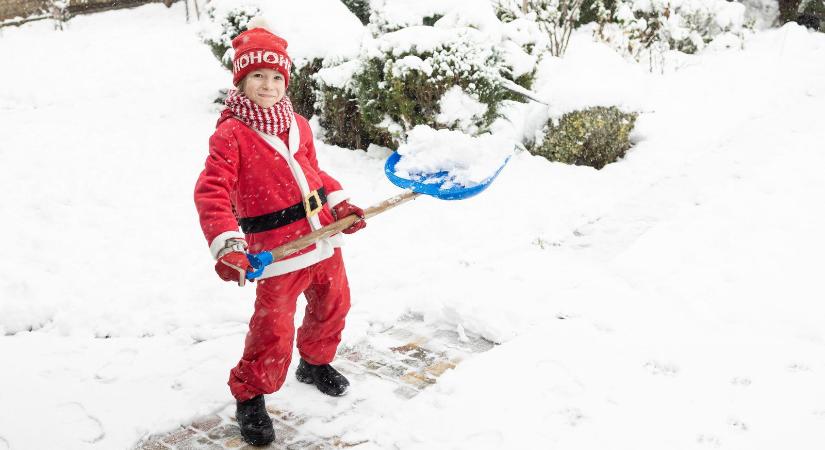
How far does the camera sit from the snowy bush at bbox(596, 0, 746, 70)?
1036 cm

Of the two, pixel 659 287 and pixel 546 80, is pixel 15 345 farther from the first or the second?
pixel 546 80

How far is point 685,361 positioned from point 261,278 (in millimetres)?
1990

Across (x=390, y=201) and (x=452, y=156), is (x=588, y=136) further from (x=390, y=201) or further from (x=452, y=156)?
(x=390, y=201)

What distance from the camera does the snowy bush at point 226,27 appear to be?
689cm

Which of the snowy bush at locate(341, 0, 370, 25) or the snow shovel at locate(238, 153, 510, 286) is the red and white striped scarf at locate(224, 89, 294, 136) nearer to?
the snow shovel at locate(238, 153, 510, 286)

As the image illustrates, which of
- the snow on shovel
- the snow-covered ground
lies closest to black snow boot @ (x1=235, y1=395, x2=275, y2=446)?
the snow-covered ground

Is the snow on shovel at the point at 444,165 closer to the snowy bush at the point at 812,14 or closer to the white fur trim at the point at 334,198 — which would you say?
the white fur trim at the point at 334,198

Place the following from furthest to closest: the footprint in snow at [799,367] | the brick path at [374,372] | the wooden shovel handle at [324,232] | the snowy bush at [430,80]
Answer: the snowy bush at [430,80], the footprint in snow at [799,367], the brick path at [374,372], the wooden shovel handle at [324,232]

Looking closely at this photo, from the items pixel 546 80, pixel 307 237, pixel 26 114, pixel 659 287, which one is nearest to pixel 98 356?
pixel 307 237

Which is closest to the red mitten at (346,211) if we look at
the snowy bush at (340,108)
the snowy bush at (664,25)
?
the snowy bush at (340,108)

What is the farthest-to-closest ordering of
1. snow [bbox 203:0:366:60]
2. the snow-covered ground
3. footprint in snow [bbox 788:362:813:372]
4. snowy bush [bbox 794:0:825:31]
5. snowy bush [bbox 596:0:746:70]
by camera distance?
snowy bush [bbox 794:0:825:31] < snowy bush [bbox 596:0:746:70] < snow [bbox 203:0:366:60] < footprint in snow [bbox 788:362:813:372] < the snow-covered ground

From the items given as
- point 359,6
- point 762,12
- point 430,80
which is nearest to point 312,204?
point 430,80

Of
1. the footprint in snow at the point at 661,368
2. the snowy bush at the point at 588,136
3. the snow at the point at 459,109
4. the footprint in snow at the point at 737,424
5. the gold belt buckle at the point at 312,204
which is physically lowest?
the footprint in snow at the point at 661,368

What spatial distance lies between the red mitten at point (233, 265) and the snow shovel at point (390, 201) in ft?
0.09
